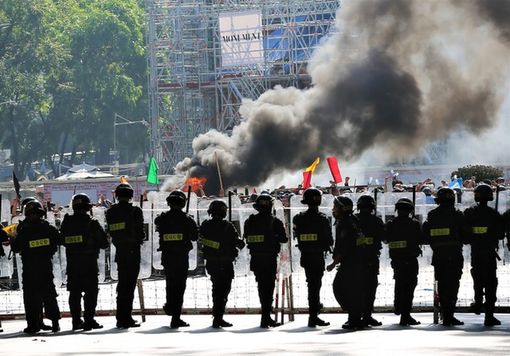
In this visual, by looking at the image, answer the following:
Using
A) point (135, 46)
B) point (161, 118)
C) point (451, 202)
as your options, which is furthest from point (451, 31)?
point (135, 46)

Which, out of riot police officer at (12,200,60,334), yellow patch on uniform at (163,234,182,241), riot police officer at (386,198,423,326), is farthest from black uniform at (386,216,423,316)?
riot police officer at (12,200,60,334)

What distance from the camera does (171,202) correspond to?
17.2 meters

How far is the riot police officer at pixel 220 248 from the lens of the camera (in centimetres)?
1706

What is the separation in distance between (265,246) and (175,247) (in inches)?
42.3

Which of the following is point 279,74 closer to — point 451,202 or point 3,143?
point 3,143

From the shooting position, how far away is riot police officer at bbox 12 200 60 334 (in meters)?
16.9

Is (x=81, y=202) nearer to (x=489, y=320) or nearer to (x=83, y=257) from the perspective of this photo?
(x=83, y=257)

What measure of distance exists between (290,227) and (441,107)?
22678mm

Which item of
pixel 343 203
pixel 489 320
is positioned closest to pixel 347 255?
pixel 343 203

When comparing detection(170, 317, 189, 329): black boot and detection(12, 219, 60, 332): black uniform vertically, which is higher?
detection(12, 219, 60, 332): black uniform

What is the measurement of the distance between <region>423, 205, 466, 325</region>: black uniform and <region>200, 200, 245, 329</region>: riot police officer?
2.28m

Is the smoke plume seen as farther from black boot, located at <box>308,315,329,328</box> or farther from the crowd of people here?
black boot, located at <box>308,315,329,328</box>

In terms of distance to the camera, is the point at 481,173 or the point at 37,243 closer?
the point at 37,243

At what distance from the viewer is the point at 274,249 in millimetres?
16984
